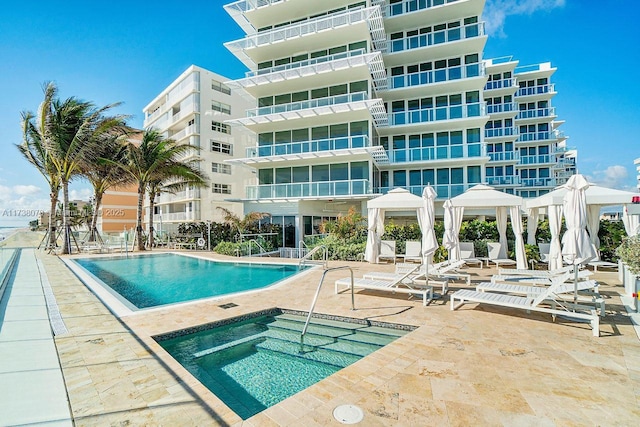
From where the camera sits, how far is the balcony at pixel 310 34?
768 inches

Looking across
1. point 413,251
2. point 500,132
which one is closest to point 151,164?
point 413,251

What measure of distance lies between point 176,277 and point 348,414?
33.9 ft

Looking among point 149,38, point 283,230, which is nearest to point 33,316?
point 283,230

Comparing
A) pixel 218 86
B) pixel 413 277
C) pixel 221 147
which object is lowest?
pixel 413 277

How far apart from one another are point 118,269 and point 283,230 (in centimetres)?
998

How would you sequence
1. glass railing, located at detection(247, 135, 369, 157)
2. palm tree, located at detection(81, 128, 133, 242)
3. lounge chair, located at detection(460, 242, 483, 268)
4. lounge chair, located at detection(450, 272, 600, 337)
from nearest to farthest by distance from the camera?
lounge chair, located at detection(450, 272, 600, 337) → lounge chair, located at detection(460, 242, 483, 268) → palm tree, located at detection(81, 128, 133, 242) → glass railing, located at detection(247, 135, 369, 157)

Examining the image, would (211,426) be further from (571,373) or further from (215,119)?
(215,119)

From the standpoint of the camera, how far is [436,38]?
69.8 ft

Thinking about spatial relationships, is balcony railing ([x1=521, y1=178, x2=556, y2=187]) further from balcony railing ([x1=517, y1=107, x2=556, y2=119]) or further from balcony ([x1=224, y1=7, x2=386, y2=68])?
balcony ([x1=224, y1=7, x2=386, y2=68])

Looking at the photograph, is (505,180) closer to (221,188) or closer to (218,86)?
(221,188)

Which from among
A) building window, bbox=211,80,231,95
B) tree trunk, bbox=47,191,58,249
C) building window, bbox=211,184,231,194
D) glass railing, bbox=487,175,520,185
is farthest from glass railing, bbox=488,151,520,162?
tree trunk, bbox=47,191,58,249

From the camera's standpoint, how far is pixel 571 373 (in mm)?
3682

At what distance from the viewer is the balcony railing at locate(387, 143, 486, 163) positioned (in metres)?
20.4

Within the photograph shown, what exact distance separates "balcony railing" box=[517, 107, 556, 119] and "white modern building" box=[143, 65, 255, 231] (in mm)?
30201
